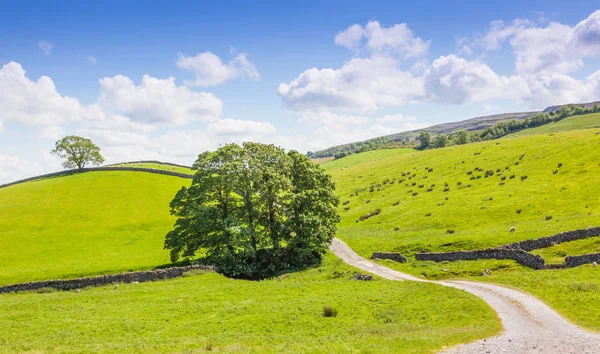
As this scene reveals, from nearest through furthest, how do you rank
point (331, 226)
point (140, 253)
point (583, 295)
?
point (583, 295)
point (331, 226)
point (140, 253)

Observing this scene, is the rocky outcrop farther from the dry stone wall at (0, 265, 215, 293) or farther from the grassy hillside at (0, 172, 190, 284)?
the grassy hillside at (0, 172, 190, 284)

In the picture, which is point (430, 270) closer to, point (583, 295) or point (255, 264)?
point (583, 295)

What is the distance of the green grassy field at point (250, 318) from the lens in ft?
77.6

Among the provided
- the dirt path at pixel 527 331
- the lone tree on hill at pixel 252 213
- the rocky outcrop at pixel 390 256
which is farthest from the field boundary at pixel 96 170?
the dirt path at pixel 527 331

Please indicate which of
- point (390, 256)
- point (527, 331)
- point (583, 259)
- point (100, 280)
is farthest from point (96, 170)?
point (583, 259)

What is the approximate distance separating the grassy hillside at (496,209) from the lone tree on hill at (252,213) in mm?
11492

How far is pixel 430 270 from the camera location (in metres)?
44.4

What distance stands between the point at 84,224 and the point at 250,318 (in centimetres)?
5858

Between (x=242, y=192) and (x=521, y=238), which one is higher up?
(x=242, y=192)

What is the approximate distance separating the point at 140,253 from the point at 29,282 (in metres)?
15.9

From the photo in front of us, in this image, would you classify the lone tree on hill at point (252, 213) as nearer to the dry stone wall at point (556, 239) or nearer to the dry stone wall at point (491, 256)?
the dry stone wall at point (491, 256)

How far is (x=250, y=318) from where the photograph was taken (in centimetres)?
3044

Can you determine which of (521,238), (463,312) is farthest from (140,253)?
(521,238)

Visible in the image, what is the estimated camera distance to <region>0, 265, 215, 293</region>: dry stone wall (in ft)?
146
